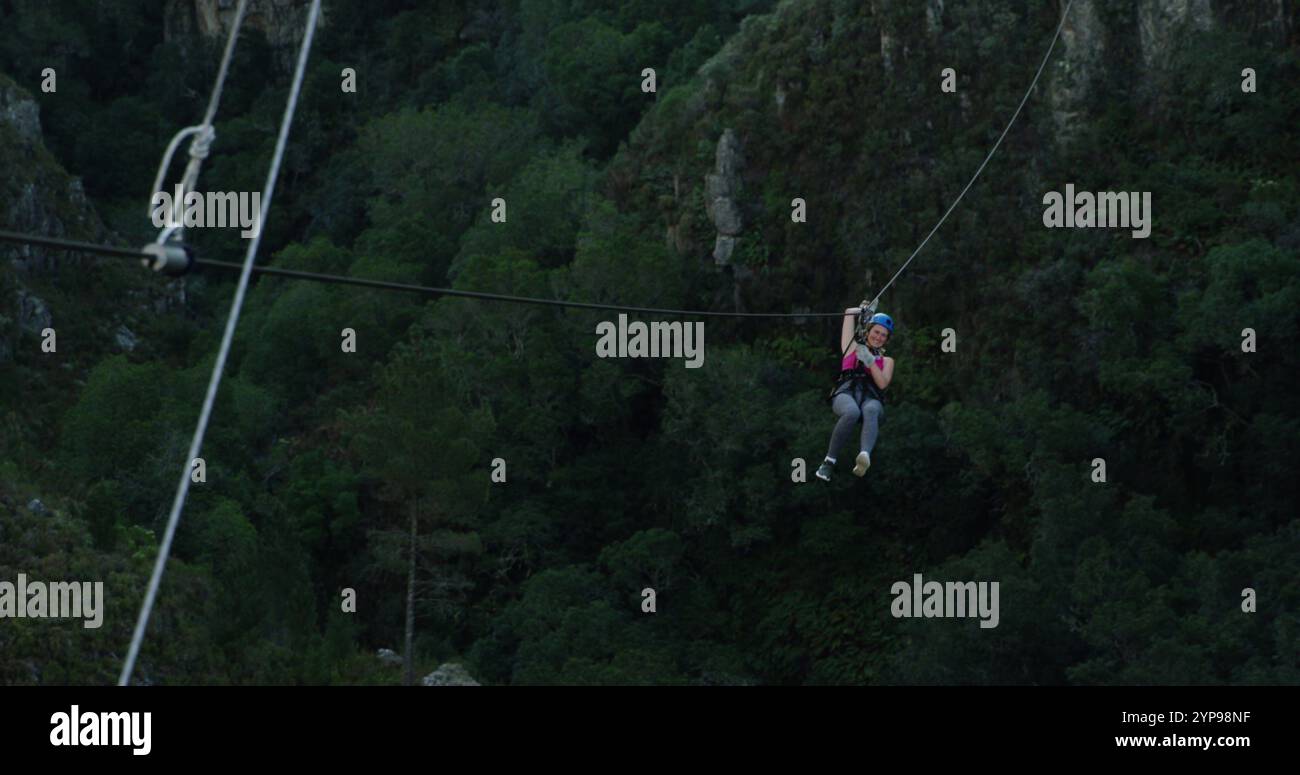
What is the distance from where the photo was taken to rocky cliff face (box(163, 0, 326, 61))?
9800 centimetres

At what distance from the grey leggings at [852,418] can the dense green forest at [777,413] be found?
24.2 m

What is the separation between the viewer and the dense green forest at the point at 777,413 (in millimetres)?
49344

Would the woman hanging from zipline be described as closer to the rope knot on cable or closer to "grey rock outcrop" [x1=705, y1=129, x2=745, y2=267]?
the rope knot on cable

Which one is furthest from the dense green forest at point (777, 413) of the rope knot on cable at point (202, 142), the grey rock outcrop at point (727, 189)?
the rope knot on cable at point (202, 142)

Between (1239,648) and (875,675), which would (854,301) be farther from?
(1239,648)

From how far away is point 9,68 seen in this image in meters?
93.1

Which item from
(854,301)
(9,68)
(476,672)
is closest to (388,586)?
(476,672)

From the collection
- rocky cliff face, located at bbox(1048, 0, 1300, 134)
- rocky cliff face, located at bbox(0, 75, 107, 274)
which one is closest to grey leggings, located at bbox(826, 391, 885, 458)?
rocky cliff face, located at bbox(1048, 0, 1300, 134)

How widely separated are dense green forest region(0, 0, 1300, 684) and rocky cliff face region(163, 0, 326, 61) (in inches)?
1058

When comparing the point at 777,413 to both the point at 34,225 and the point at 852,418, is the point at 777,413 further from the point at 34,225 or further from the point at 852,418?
the point at 852,418

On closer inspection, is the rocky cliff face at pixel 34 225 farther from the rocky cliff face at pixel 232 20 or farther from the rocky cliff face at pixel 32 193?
the rocky cliff face at pixel 232 20

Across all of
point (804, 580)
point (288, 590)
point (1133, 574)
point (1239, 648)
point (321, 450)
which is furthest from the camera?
point (321, 450)

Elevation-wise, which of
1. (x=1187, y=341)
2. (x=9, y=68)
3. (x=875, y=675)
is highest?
(x=9, y=68)

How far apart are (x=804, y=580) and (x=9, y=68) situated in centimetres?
5228
